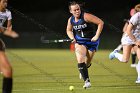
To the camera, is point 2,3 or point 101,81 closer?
point 2,3

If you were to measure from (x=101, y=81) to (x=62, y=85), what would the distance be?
1.45 metres

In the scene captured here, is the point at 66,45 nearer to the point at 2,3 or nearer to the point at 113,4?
the point at 113,4

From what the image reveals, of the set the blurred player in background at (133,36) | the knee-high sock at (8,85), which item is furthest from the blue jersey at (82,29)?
the knee-high sock at (8,85)

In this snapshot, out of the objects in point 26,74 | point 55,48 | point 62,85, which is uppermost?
point 62,85

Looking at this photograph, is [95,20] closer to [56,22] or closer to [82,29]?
[82,29]

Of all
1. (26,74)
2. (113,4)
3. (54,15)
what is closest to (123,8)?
(113,4)

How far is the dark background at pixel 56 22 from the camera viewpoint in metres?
38.2

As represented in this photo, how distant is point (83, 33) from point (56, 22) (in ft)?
85.0

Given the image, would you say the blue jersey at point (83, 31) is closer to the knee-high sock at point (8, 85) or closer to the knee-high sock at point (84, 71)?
the knee-high sock at point (84, 71)

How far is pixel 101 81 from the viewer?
48.5 ft

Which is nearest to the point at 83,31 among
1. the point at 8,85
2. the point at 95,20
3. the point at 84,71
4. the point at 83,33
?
the point at 83,33

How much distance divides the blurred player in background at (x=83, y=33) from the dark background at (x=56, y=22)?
2272 cm

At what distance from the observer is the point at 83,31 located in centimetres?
1350

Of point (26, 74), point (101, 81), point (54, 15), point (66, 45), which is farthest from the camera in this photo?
point (54, 15)
